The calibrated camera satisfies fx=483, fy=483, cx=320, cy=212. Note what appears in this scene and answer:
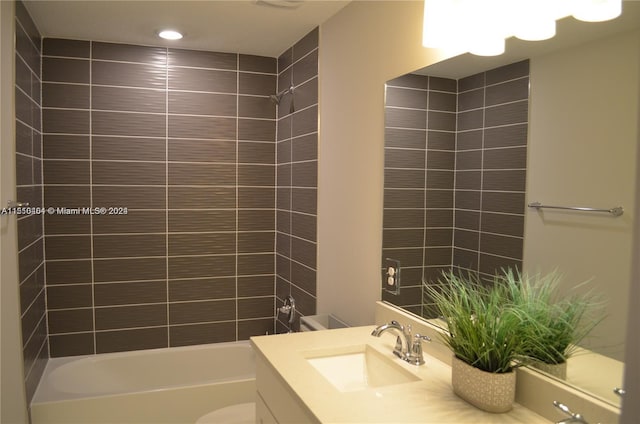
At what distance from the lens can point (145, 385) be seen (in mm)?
3193

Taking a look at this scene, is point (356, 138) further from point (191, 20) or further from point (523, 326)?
point (523, 326)

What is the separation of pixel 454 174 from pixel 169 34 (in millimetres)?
2091

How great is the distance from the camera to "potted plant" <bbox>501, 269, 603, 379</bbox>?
123 cm

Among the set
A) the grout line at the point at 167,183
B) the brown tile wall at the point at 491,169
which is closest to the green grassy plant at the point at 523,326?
the brown tile wall at the point at 491,169

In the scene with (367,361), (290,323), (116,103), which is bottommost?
(290,323)

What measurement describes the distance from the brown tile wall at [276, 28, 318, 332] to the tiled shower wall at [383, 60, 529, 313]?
2.80 ft

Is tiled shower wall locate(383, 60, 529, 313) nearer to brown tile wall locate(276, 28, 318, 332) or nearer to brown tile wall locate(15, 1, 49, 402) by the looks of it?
brown tile wall locate(276, 28, 318, 332)

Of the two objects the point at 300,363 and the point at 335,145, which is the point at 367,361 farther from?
the point at 335,145

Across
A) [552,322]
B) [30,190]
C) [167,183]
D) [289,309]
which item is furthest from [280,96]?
[552,322]

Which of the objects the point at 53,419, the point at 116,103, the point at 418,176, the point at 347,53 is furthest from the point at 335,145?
the point at 53,419

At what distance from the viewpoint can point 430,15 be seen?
1.62 meters

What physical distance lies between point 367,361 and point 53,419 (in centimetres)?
183

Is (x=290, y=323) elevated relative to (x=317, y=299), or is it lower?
lower

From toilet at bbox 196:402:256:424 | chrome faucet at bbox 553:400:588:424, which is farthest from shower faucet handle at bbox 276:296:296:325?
chrome faucet at bbox 553:400:588:424
